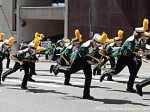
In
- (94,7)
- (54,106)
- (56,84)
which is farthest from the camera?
(94,7)

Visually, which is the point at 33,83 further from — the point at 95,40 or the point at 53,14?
the point at 53,14

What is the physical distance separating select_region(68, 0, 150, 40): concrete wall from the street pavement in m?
16.7

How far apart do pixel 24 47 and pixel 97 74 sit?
5.13m

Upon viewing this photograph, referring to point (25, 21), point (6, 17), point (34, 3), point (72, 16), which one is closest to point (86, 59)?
point (72, 16)

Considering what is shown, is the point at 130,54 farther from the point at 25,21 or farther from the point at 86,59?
the point at 25,21

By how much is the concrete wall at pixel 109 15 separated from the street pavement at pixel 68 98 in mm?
16719

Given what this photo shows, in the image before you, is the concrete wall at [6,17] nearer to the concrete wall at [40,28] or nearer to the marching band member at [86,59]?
the concrete wall at [40,28]

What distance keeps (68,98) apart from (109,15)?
22.5 meters

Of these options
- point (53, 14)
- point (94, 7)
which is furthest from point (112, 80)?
point (53, 14)

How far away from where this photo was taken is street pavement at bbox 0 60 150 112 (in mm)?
10461

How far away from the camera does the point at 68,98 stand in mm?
12055

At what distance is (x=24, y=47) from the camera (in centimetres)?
1445

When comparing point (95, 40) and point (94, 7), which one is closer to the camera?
point (95, 40)

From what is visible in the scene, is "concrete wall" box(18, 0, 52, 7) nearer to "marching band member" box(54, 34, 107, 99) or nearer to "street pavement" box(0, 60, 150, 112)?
"street pavement" box(0, 60, 150, 112)
